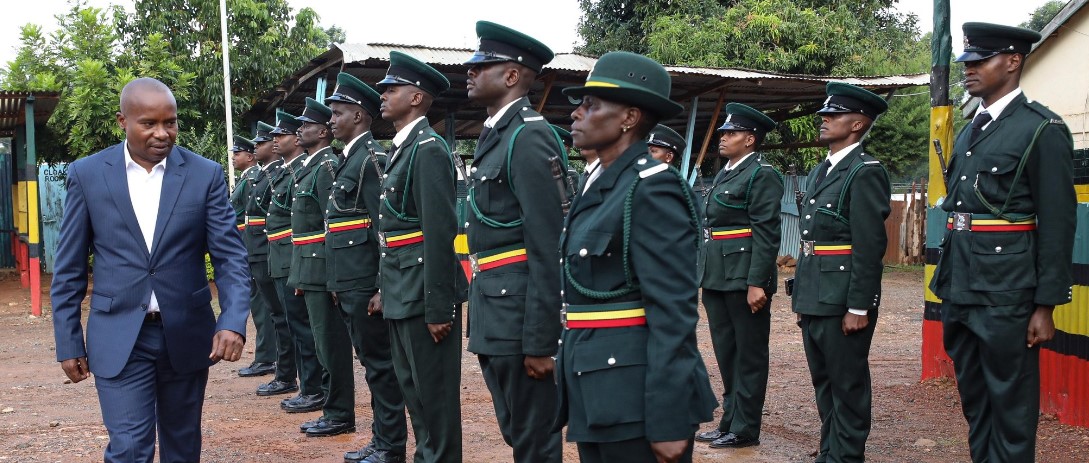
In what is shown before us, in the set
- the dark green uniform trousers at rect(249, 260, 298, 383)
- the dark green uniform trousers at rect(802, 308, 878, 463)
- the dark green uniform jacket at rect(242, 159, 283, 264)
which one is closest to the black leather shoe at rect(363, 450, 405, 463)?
the dark green uniform trousers at rect(802, 308, 878, 463)

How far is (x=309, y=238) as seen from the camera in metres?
6.41

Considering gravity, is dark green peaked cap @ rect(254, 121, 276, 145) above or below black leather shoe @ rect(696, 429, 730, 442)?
above

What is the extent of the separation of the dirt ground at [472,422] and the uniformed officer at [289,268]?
0.19 m

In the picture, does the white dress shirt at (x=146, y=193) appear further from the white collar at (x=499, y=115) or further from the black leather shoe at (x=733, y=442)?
the black leather shoe at (x=733, y=442)

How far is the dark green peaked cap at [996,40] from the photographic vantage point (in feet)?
13.8

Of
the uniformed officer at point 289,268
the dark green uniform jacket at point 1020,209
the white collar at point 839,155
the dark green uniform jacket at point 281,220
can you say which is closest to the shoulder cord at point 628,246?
the dark green uniform jacket at point 1020,209

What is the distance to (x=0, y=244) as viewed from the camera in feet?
63.3

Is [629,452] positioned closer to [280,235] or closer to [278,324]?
[280,235]

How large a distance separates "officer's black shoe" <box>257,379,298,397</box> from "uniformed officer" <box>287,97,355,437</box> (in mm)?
1426

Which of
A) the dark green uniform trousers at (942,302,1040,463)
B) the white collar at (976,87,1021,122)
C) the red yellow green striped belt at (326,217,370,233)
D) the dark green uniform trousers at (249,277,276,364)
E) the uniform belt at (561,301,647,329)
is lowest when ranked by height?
the dark green uniform trousers at (249,277,276,364)

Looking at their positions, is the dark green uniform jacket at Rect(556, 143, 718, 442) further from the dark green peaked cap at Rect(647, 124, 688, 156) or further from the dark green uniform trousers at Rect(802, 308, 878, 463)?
the dark green peaked cap at Rect(647, 124, 688, 156)

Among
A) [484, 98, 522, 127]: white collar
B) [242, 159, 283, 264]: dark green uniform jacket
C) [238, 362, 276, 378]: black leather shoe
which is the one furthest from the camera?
[238, 362, 276, 378]: black leather shoe

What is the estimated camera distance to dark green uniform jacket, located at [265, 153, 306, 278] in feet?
23.7

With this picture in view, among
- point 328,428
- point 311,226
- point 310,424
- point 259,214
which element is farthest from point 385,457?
point 259,214
